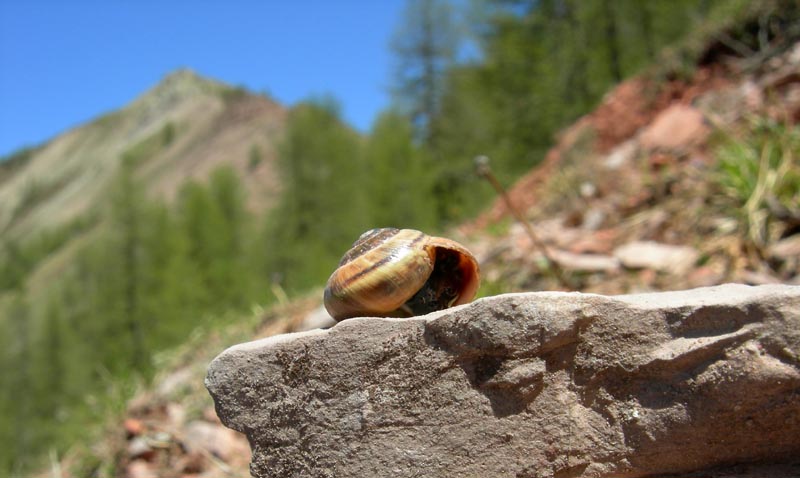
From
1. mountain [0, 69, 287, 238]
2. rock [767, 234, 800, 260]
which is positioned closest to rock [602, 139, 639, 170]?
rock [767, 234, 800, 260]

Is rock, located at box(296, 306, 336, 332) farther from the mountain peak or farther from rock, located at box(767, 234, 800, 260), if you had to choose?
the mountain peak

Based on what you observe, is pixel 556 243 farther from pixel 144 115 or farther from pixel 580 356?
pixel 144 115

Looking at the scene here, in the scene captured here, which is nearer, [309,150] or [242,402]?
[242,402]

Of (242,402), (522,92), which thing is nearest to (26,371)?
(522,92)

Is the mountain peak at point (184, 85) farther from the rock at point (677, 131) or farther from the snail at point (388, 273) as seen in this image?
the snail at point (388, 273)

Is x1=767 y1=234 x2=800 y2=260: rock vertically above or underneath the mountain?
underneath

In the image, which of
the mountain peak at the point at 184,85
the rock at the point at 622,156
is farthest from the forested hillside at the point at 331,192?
the mountain peak at the point at 184,85
